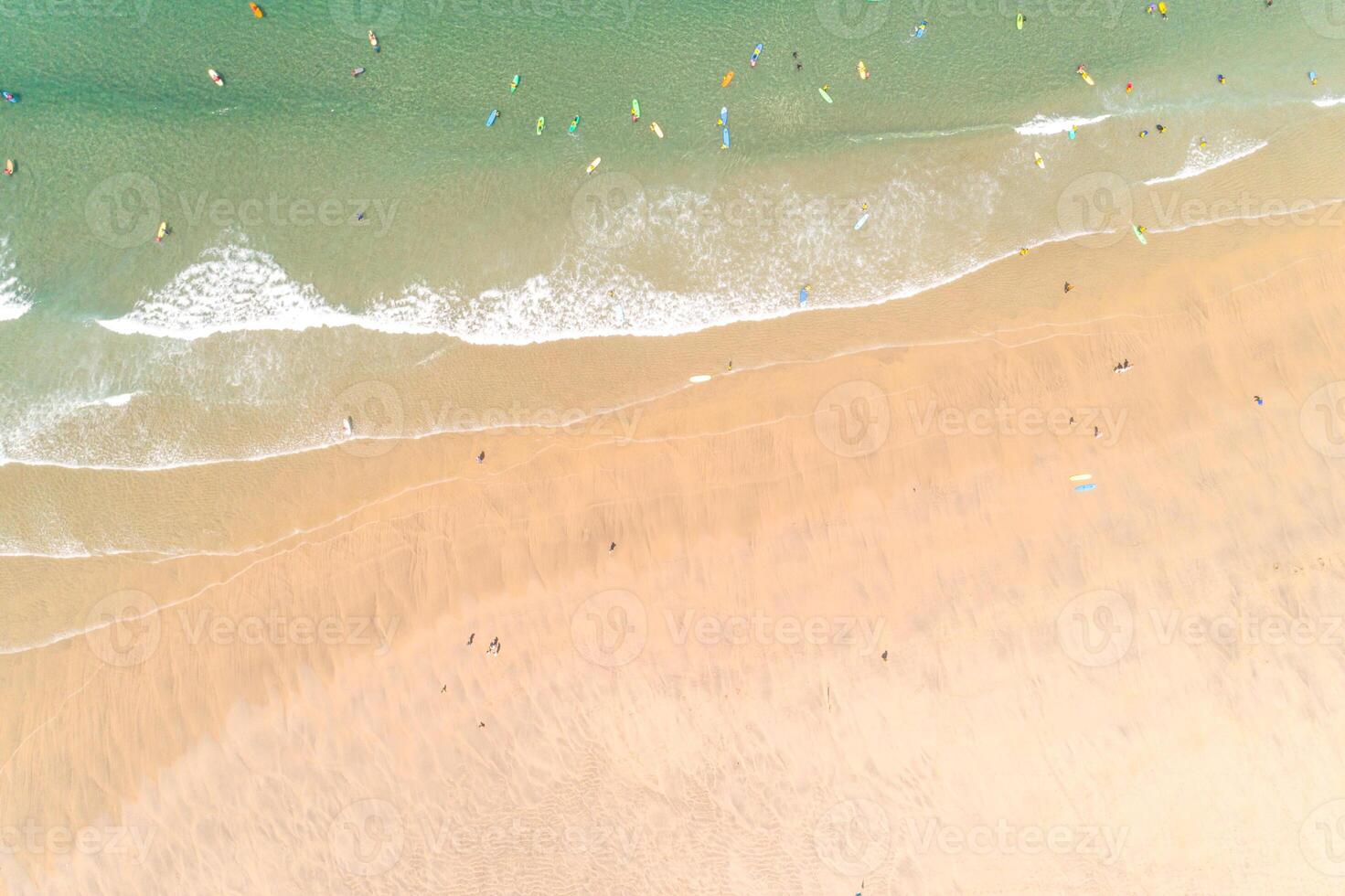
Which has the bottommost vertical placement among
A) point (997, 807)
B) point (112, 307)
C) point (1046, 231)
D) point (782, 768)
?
point (997, 807)

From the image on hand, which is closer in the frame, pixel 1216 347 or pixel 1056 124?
pixel 1216 347

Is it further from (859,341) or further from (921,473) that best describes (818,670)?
(859,341)

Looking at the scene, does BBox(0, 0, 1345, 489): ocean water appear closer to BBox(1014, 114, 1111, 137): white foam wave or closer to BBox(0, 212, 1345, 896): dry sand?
BBox(1014, 114, 1111, 137): white foam wave

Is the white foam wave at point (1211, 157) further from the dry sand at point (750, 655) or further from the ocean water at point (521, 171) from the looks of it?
the dry sand at point (750, 655)

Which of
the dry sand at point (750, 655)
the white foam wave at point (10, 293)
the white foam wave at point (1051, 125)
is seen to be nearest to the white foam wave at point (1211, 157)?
the white foam wave at point (1051, 125)

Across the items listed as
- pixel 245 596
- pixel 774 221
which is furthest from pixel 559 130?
pixel 245 596

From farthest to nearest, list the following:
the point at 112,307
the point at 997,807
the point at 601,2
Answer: the point at 601,2 → the point at 112,307 → the point at 997,807
